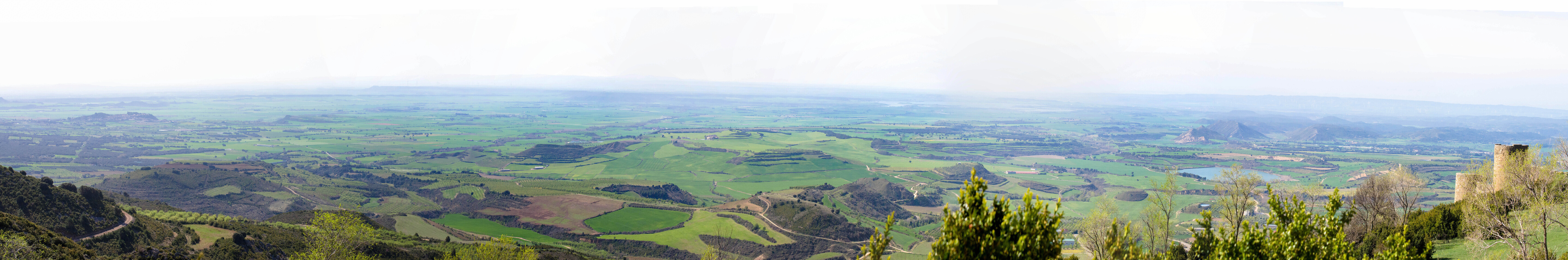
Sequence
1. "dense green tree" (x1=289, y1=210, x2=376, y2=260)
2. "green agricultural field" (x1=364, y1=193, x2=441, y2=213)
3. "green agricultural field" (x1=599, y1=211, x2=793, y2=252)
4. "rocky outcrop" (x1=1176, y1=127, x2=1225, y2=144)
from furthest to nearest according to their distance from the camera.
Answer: "rocky outcrop" (x1=1176, y1=127, x2=1225, y2=144)
"green agricultural field" (x1=364, y1=193, x2=441, y2=213)
"green agricultural field" (x1=599, y1=211, x2=793, y2=252)
"dense green tree" (x1=289, y1=210, x2=376, y2=260)

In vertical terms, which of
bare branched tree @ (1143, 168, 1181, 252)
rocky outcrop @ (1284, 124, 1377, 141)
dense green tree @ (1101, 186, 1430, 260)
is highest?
dense green tree @ (1101, 186, 1430, 260)

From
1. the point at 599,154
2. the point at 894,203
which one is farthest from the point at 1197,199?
the point at 599,154

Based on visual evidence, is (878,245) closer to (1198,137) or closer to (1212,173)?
(1212,173)

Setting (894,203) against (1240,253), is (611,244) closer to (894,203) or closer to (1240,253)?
(894,203)

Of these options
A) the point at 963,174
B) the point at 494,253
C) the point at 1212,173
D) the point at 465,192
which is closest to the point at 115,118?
the point at 465,192

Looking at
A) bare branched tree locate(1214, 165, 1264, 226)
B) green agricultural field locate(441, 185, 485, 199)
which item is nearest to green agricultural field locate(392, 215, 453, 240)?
green agricultural field locate(441, 185, 485, 199)

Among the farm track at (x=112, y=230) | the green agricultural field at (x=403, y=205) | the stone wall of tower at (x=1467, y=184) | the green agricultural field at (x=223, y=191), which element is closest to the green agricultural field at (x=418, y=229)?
the green agricultural field at (x=403, y=205)

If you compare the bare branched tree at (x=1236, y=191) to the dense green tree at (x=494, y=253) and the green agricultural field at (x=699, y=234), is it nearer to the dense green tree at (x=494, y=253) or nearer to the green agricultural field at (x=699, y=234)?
the dense green tree at (x=494, y=253)

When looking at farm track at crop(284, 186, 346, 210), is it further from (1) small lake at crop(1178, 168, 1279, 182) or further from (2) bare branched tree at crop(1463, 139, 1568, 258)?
(1) small lake at crop(1178, 168, 1279, 182)
